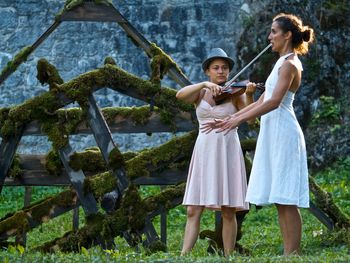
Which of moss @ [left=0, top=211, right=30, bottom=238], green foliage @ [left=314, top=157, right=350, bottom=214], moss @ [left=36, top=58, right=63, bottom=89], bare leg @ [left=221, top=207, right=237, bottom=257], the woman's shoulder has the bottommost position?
green foliage @ [left=314, top=157, right=350, bottom=214]

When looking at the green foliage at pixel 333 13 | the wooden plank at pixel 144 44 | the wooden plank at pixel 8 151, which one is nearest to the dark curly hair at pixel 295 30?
the wooden plank at pixel 144 44

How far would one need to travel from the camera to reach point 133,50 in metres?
17.5

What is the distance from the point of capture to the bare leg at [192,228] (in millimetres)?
9023

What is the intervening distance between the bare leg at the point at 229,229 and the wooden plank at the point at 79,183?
1.50 m

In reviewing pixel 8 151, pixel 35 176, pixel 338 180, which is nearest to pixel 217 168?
pixel 8 151

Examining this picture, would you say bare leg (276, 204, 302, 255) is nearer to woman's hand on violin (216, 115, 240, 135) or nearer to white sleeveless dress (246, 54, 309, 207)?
white sleeveless dress (246, 54, 309, 207)

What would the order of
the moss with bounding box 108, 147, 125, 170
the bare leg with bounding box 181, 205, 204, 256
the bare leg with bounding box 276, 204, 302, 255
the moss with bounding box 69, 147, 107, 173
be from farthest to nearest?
the moss with bounding box 69, 147, 107, 173 → the moss with bounding box 108, 147, 125, 170 → the bare leg with bounding box 181, 205, 204, 256 → the bare leg with bounding box 276, 204, 302, 255

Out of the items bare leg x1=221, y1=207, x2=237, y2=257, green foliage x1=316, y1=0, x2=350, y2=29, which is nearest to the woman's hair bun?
bare leg x1=221, y1=207, x2=237, y2=257

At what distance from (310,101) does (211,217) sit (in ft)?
9.79

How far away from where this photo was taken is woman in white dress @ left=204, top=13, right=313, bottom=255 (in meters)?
8.40

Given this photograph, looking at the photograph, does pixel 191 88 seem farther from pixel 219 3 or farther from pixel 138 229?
pixel 219 3

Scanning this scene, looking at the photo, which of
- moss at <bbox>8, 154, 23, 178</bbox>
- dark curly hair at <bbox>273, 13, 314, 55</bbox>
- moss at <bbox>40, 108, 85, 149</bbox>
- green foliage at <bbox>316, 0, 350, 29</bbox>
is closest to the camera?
dark curly hair at <bbox>273, 13, 314, 55</bbox>

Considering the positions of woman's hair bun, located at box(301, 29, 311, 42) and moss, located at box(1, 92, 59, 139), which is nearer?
woman's hair bun, located at box(301, 29, 311, 42)

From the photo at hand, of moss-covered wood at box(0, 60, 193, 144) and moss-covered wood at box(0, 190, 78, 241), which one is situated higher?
moss-covered wood at box(0, 60, 193, 144)
